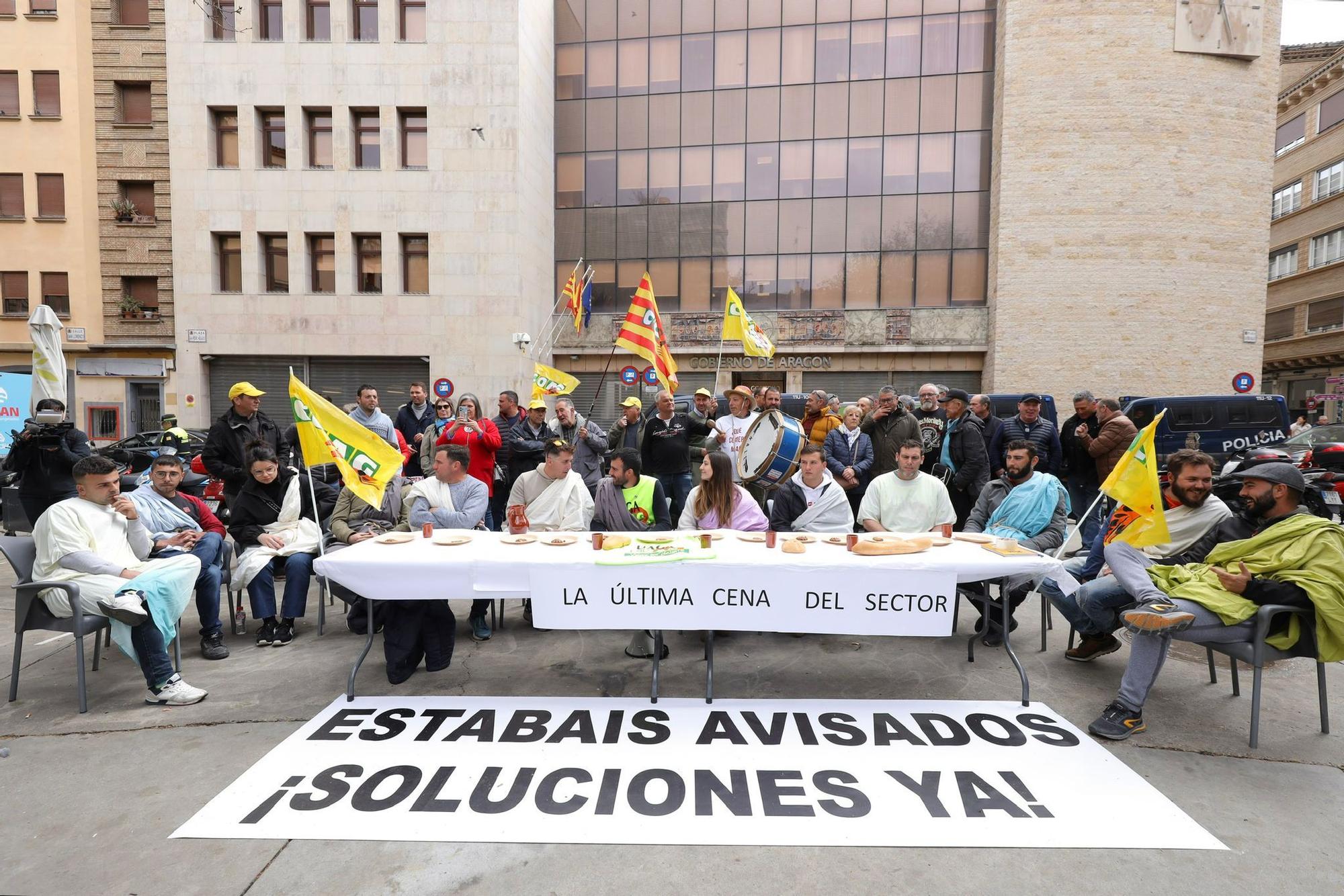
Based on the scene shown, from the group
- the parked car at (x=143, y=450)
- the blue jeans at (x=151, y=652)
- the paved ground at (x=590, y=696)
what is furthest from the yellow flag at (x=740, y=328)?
the parked car at (x=143, y=450)

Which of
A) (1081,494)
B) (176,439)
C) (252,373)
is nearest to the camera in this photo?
(1081,494)

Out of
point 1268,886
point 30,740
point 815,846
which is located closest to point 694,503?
point 815,846

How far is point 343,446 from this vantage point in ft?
17.1

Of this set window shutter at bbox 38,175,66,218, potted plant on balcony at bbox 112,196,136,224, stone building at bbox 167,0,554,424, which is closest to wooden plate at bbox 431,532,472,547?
stone building at bbox 167,0,554,424

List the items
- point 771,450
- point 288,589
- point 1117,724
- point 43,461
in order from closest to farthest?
1. point 1117,724
2. point 288,589
3. point 43,461
4. point 771,450

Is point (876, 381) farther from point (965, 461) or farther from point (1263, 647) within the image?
point (1263, 647)

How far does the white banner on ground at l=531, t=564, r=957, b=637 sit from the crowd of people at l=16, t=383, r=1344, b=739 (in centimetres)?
103

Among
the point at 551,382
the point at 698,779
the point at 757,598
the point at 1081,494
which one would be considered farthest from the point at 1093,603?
the point at 551,382

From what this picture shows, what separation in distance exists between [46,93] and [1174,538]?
103ft

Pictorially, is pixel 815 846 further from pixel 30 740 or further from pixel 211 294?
pixel 211 294

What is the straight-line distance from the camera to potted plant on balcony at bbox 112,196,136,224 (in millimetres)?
21938

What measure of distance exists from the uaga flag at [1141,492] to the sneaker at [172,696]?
238 inches

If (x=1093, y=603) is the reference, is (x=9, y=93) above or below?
above

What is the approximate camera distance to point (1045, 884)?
2.75 m
